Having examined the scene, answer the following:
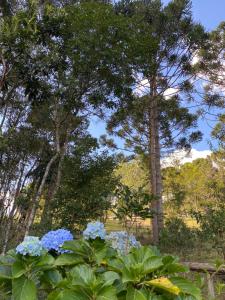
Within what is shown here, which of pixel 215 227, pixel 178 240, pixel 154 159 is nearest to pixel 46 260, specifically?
pixel 215 227

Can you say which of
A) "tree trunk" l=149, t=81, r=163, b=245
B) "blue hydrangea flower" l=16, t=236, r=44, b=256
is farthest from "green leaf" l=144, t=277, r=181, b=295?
"tree trunk" l=149, t=81, r=163, b=245

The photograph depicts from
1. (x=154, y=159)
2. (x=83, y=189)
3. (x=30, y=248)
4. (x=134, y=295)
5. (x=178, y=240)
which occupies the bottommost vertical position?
(x=134, y=295)

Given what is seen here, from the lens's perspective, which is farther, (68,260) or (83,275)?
(68,260)

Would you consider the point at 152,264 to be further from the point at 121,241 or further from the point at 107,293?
the point at 121,241

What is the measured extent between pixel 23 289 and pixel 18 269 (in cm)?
7

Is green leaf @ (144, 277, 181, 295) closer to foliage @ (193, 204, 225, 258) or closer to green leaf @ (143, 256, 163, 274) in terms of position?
green leaf @ (143, 256, 163, 274)

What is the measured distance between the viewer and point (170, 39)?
492 inches

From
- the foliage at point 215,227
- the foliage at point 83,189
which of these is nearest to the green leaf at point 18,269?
the foliage at point 215,227

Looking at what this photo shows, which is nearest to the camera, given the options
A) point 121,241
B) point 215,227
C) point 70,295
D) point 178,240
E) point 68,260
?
point 70,295

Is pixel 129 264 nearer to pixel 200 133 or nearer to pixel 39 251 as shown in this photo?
pixel 39 251

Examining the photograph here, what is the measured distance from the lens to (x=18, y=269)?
119cm

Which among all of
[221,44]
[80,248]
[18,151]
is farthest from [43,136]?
[80,248]

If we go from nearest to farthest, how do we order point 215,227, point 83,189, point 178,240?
point 215,227, point 83,189, point 178,240

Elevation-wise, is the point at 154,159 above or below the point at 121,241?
above
